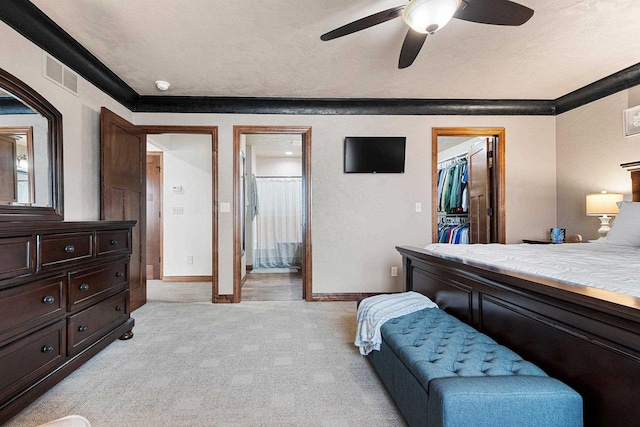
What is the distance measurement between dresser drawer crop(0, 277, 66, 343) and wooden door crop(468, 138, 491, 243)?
14.0 ft

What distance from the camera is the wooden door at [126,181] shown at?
2.97m

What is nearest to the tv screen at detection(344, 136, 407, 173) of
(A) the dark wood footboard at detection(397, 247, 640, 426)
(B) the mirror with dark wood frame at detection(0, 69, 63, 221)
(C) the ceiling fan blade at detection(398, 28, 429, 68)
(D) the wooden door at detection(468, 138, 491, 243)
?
(D) the wooden door at detection(468, 138, 491, 243)

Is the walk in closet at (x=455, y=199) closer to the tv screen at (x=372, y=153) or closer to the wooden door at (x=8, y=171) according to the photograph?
the tv screen at (x=372, y=153)

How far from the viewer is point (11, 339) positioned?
1503 millimetres

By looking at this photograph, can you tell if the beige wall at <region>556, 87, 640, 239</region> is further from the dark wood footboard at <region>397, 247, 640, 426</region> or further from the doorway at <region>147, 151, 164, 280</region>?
the doorway at <region>147, 151, 164, 280</region>

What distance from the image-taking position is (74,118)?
2691 mm

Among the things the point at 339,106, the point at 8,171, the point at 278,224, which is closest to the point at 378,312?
the point at 8,171

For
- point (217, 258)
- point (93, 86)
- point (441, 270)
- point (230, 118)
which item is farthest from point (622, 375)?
point (93, 86)

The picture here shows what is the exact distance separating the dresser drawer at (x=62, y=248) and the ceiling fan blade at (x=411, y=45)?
2486mm

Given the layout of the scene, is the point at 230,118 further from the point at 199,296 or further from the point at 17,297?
the point at 17,297

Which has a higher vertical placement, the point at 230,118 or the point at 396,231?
the point at 230,118

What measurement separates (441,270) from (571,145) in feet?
9.42

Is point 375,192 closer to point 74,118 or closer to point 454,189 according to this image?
point 454,189

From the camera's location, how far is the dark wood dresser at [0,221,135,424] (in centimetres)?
150
